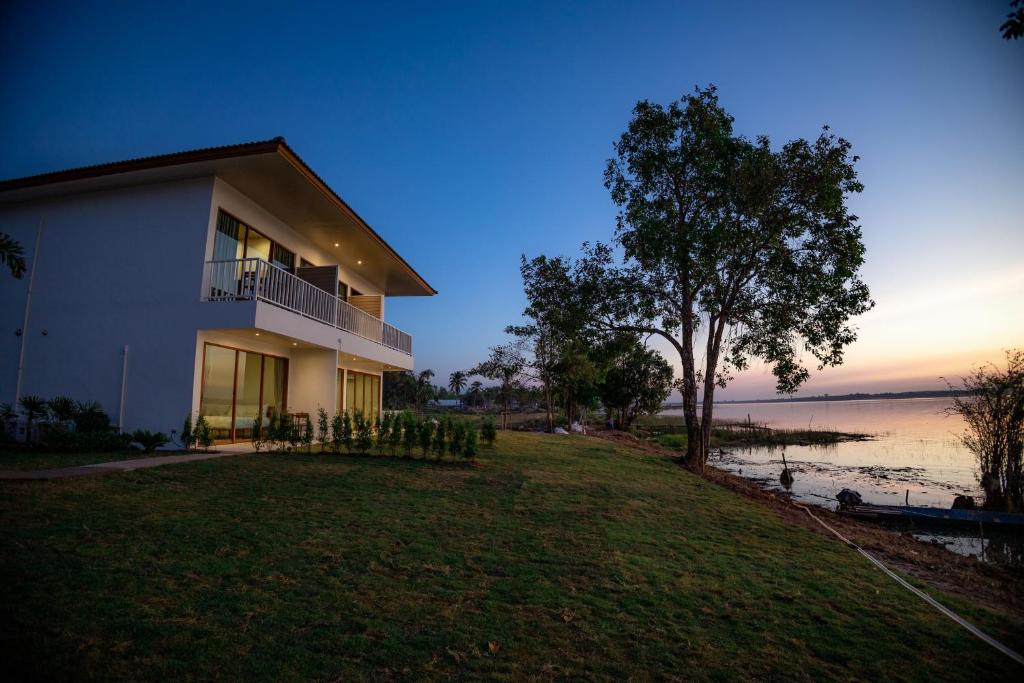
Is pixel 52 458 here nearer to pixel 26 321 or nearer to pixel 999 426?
pixel 26 321

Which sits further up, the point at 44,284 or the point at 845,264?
the point at 845,264

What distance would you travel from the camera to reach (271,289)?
35.2 ft

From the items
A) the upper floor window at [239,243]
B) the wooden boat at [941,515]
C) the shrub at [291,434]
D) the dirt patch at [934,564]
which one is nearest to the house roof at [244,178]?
the upper floor window at [239,243]

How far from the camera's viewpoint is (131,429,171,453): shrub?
9.55 m

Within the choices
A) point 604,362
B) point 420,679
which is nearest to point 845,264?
point 604,362

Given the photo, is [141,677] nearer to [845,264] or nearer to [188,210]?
[188,210]

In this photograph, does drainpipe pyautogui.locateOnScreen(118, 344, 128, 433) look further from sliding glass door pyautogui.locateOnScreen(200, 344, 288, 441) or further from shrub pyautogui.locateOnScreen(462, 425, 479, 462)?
shrub pyautogui.locateOnScreen(462, 425, 479, 462)

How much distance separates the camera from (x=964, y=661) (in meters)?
3.62

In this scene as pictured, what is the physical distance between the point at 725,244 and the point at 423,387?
7075cm

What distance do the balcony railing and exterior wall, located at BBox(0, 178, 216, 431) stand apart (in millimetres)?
449

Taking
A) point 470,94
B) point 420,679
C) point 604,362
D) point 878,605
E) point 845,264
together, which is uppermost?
point 470,94

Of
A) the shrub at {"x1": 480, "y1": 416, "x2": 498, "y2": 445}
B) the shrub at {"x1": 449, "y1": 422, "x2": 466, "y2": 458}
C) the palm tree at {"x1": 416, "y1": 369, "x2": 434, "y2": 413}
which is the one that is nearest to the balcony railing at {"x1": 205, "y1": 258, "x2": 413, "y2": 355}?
the shrub at {"x1": 449, "y1": 422, "x2": 466, "y2": 458}

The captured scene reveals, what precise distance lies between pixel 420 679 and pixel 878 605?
4688mm

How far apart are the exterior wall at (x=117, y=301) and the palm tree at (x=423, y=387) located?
61710 millimetres
